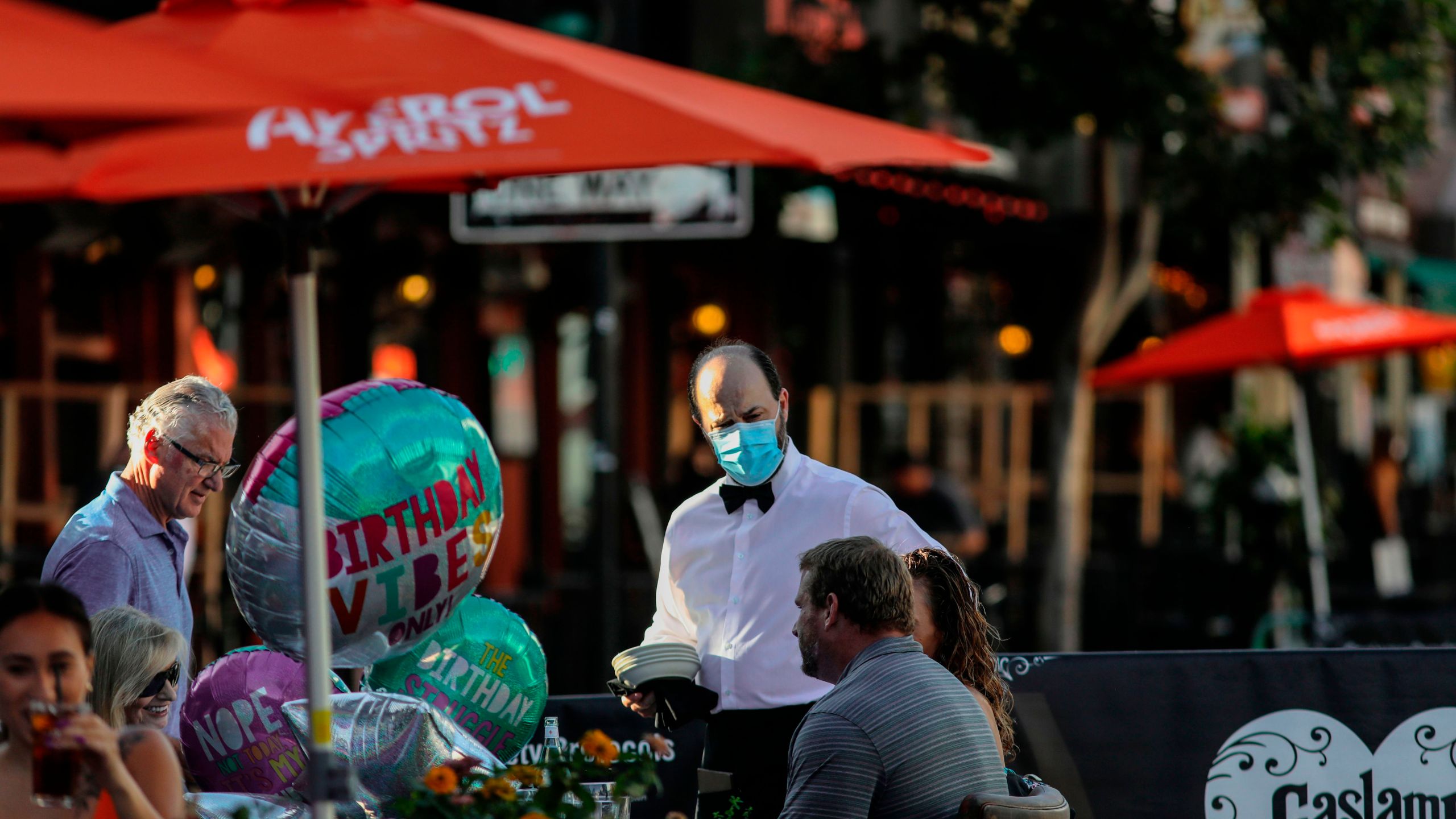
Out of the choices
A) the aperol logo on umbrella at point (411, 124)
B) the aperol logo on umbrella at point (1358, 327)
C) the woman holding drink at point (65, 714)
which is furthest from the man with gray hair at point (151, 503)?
the aperol logo on umbrella at point (1358, 327)

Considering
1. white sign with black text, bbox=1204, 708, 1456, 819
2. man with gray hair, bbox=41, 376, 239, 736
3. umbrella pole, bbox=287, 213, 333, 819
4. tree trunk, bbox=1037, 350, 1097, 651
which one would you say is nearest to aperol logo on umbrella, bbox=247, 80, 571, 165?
umbrella pole, bbox=287, 213, 333, 819

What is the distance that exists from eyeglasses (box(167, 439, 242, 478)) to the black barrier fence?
1.55 meters

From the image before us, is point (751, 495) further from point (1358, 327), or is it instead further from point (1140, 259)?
point (1358, 327)

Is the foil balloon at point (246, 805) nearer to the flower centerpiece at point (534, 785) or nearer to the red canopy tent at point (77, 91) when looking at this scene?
the flower centerpiece at point (534, 785)

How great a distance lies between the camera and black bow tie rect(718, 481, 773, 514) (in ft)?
15.4

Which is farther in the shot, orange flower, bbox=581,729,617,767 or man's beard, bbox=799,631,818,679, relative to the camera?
man's beard, bbox=799,631,818,679

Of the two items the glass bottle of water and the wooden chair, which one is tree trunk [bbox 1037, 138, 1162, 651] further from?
the wooden chair

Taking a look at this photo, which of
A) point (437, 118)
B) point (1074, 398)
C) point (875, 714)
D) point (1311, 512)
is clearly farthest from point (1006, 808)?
point (1074, 398)

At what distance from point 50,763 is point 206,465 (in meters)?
1.47

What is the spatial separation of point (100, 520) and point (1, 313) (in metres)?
6.73

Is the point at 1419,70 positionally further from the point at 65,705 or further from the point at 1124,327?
the point at 65,705

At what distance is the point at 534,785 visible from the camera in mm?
3705

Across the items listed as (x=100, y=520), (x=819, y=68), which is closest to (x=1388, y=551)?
(x=819, y=68)

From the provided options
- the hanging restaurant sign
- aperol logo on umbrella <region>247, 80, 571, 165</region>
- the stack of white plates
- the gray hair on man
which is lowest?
the stack of white plates
